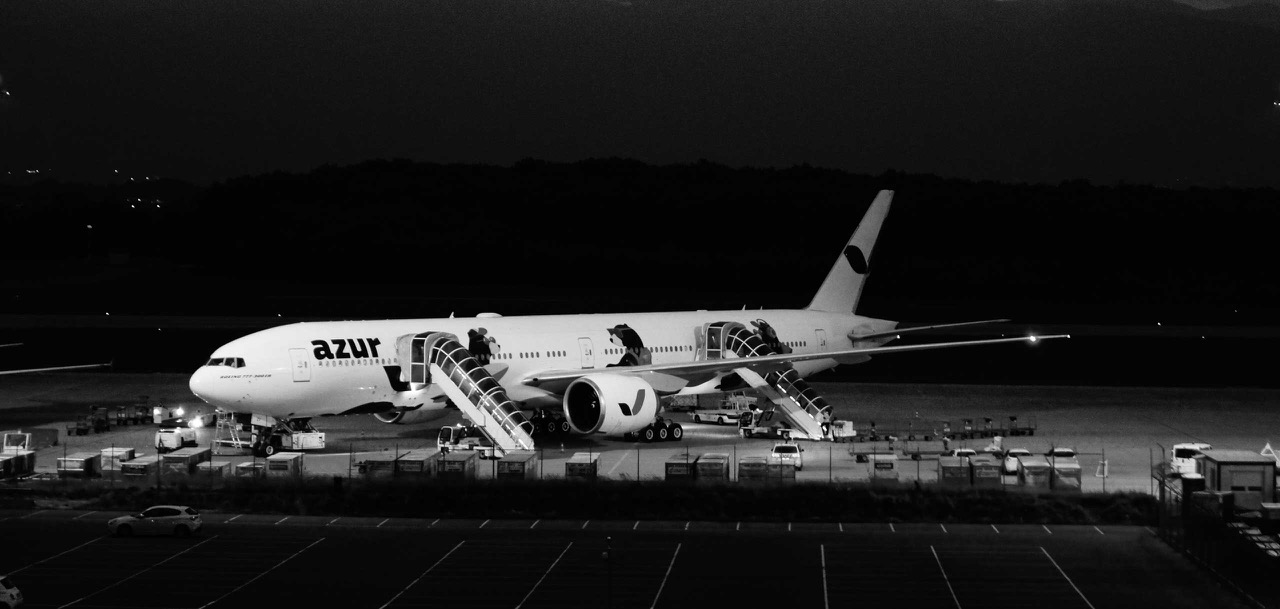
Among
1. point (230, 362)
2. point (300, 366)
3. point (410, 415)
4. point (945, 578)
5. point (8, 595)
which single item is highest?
point (230, 362)

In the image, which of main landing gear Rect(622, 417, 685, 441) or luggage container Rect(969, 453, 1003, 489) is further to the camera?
main landing gear Rect(622, 417, 685, 441)

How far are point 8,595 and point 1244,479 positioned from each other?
2882 centimetres

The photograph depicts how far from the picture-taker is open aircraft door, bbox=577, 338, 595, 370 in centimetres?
5122

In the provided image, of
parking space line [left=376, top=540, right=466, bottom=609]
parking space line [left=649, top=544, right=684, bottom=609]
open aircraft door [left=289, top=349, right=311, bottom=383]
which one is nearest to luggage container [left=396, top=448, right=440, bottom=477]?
open aircraft door [left=289, top=349, right=311, bottom=383]

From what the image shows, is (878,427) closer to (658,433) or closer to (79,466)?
(658,433)

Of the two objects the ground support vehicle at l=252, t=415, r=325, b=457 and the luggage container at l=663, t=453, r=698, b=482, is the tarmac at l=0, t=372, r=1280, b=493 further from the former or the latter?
the luggage container at l=663, t=453, r=698, b=482

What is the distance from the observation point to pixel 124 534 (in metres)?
34.8

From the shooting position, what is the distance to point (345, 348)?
45906mm

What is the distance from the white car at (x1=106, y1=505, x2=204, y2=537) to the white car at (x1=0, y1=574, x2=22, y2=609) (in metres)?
7.07

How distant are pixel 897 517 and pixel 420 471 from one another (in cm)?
1370

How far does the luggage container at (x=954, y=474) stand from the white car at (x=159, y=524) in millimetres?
20104

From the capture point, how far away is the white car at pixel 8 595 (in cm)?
2683

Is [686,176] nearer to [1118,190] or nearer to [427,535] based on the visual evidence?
[1118,190]

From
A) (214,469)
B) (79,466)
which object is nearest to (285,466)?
(214,469)
